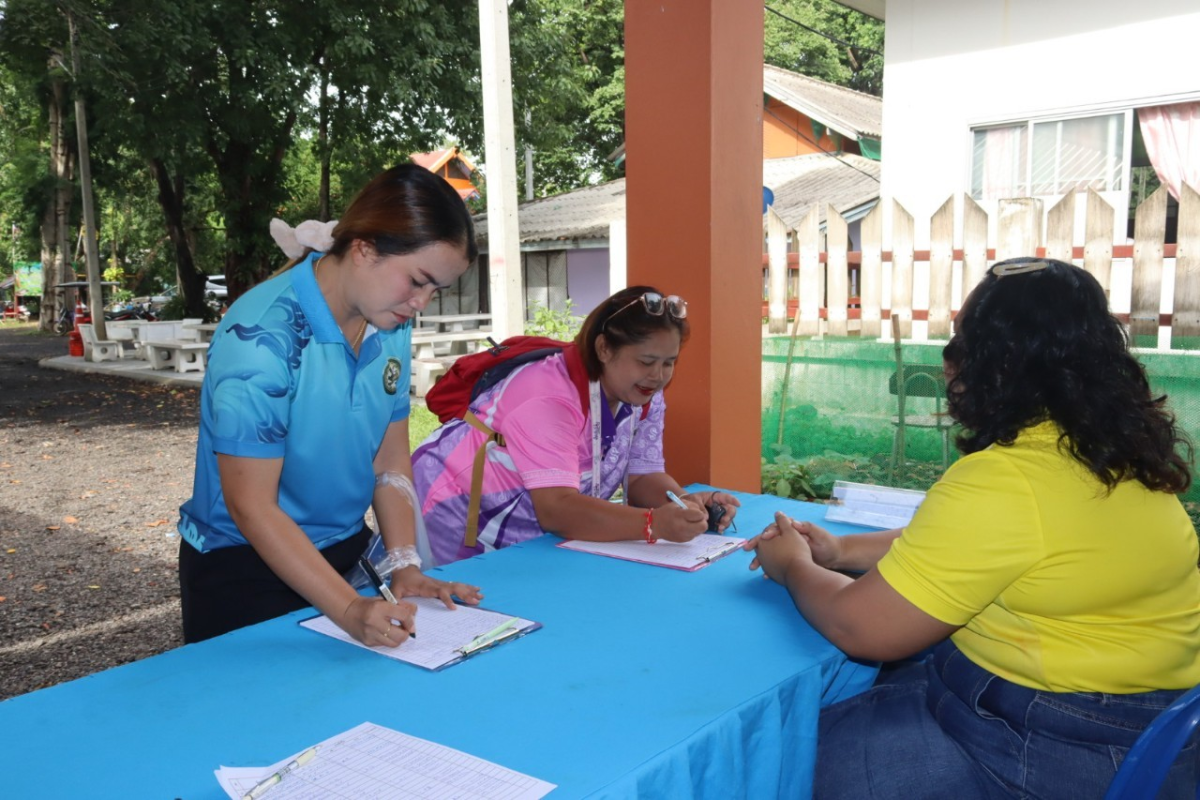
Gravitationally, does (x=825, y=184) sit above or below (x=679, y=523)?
above

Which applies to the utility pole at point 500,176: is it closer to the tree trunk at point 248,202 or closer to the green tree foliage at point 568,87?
the green tree foliage at point 568,87

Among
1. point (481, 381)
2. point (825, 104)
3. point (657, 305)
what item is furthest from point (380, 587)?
point (825, 104)

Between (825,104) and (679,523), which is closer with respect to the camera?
(679,523)

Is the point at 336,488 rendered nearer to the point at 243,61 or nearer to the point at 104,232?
the point at 243,61

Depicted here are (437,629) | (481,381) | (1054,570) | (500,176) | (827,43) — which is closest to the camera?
(1054,570)

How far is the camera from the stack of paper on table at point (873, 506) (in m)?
2.78

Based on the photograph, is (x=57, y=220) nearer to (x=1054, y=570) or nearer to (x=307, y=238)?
(x=307, y=238)

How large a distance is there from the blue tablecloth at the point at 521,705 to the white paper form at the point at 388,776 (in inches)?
1.4

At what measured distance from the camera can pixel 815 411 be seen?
5.79m

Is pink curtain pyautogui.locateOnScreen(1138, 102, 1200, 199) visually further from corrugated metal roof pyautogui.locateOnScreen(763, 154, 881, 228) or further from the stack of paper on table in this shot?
corrugated metal roof pyautogui.locateOnScreen(763, 154, 881, 228)

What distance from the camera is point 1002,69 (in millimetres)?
8336

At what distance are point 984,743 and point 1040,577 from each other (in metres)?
0.31

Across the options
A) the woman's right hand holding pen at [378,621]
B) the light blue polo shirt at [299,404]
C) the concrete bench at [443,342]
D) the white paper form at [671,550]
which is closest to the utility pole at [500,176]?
the white paper form at [671,550]

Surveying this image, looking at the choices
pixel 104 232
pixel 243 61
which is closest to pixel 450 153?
pixel 104 232
